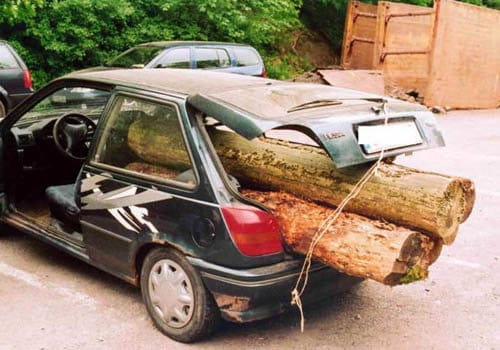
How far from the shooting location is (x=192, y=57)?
41.9 ft

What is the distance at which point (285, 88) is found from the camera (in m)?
4.11

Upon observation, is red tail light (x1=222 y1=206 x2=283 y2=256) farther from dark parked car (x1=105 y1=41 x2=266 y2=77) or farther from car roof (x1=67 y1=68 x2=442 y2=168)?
dark parked car (x1=105 y1=41 x2=266 y2=77)

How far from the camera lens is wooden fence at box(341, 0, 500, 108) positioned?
1633 centimetres

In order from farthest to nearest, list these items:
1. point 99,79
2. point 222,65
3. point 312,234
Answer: point 222,65, point 99,79, point 312,234

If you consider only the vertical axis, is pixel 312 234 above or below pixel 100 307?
above

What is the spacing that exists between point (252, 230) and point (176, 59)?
9383 mm

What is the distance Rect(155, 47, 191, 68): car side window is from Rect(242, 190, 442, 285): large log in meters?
8.82

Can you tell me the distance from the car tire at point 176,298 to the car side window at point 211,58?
31.0 feet

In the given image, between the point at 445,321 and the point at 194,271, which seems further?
the point at 445,321

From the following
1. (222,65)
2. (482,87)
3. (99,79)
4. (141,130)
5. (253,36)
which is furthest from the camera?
(482,87)

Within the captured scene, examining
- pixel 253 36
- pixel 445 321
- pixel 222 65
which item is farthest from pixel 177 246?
pixel 253 36

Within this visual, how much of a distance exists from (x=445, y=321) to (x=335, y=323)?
2.48 ft

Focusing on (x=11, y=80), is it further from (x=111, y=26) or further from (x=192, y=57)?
(x=111, y=26)

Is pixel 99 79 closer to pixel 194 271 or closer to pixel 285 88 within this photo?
pixel 285 88
